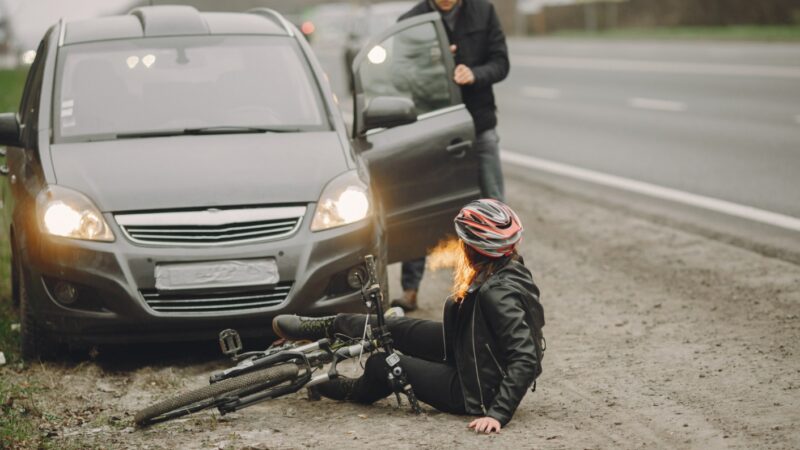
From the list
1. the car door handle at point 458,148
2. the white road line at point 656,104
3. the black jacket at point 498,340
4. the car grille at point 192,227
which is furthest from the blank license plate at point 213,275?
the white road line at point 656,104

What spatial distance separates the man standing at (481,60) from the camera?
8289mm

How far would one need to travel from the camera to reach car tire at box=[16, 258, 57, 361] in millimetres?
6719

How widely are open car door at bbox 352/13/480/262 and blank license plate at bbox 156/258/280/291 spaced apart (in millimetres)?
1219

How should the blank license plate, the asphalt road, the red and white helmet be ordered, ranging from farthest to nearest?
the asphalt road, the blank license plate, the red and white helmet

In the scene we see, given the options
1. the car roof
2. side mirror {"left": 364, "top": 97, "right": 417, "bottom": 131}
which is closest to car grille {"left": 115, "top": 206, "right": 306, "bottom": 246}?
side mirror {"left": 364, "top": 97, "right": 417, "bottom": 131}

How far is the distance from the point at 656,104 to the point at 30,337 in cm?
1408

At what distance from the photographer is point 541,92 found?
22.8 metres

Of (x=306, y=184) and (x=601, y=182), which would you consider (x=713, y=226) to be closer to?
(x=601, y=182)

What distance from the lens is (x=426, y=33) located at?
8133mm

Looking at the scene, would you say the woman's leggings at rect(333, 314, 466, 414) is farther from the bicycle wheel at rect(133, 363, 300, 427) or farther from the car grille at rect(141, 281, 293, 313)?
the car grille at rect(141, 281, 293, 313)

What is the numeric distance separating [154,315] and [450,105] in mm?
2586

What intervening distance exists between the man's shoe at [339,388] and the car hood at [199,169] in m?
1.09

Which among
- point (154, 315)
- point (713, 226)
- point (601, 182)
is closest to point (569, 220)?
point (713, 226)

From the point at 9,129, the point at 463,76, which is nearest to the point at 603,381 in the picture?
the point at 463,76
